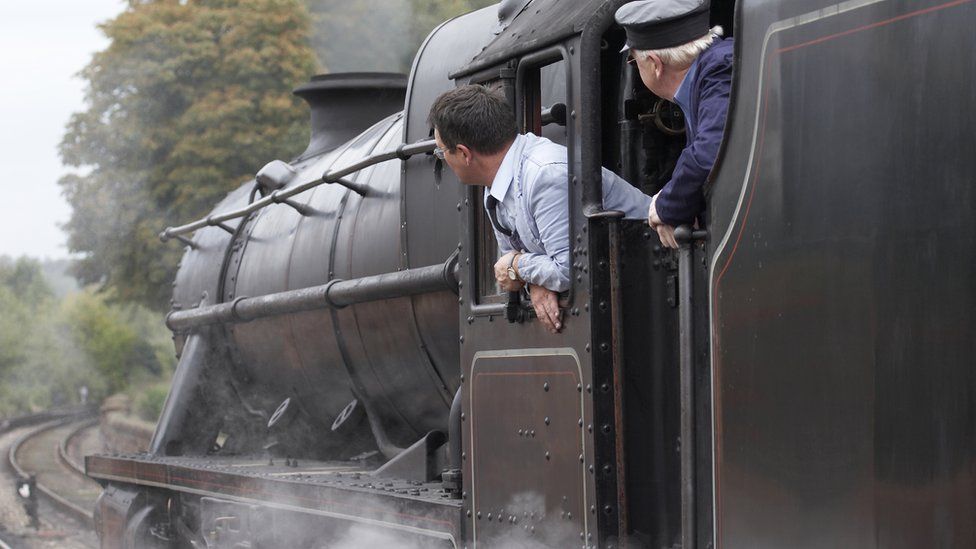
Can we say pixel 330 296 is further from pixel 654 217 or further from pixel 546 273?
pixel 654 217

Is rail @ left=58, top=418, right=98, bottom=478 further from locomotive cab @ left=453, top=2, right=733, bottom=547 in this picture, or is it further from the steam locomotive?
locomotive cab @ left=453, top=2, right=733, bottom=547

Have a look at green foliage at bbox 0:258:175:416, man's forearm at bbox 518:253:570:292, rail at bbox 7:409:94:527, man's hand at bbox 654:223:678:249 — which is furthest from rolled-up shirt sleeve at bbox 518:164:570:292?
green foliage at bbox 0:258:175:416

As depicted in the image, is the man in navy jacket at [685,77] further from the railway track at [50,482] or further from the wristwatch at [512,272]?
the railway track at [50,482]

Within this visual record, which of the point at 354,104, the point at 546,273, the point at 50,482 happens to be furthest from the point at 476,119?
the point at 50,482

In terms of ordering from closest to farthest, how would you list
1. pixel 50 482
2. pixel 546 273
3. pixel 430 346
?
pixel 546 273 → pixel 430 346 → pixel 50 482

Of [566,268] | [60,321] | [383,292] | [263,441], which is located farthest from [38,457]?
[60,321]

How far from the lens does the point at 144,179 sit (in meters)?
23.5

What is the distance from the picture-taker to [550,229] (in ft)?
11.5

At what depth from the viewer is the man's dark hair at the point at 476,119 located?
3682 mm

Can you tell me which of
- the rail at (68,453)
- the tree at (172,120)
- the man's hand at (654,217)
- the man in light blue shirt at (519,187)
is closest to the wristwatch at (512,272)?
the man in light blue shirt at (519,187)

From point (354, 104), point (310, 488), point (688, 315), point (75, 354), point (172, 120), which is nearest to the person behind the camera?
point (688, 315)

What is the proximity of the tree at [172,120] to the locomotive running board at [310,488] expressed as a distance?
584 inches

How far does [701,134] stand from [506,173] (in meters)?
0.88

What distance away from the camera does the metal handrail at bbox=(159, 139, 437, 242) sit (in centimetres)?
504
